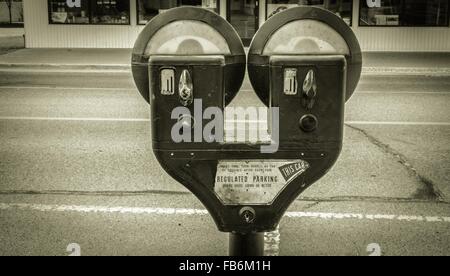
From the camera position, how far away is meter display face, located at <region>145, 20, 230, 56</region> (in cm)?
273

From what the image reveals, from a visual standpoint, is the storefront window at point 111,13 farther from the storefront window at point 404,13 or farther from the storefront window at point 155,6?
the storefront window at point 404,13

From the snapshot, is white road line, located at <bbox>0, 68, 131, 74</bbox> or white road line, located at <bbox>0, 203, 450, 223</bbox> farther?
white road line, located at <bbox>0, 68, 131, 74</bbox>

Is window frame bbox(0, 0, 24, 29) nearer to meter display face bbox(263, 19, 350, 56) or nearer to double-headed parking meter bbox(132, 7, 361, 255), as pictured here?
double-headed parking meter bbox(132, 7, 361, 255)

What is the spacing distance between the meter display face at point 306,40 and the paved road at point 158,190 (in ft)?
5.64

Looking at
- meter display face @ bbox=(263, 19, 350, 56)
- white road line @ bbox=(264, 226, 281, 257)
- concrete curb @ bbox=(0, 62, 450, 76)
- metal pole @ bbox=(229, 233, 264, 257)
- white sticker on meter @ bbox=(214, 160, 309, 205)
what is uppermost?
meter display face @ bbox=(263, 19, 350, 56)

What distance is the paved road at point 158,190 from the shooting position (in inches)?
166

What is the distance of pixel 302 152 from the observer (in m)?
2.61

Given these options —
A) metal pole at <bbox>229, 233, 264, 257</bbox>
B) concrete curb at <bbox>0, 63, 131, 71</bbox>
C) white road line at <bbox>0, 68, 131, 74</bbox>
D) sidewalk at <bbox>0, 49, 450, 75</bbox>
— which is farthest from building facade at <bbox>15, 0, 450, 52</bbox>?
metal pole at <bbox>229, 233, 264, 257</bbox>

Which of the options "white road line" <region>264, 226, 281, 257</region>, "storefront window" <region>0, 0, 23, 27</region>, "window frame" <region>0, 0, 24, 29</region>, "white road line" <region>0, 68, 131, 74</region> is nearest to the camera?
"white road line" <region>264, 226, 281, 257</region>

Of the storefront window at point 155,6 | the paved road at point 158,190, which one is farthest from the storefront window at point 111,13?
the paved road at point 158,190

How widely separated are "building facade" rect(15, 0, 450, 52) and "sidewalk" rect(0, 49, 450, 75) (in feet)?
1.77
